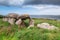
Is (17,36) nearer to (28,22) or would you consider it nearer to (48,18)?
(28,22)

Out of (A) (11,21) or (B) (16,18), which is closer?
(A) (11,21)

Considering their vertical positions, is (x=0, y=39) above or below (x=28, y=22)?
above

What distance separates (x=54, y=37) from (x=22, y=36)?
1.63 meters

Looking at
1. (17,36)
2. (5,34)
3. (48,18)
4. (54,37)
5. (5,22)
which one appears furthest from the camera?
(48,18)

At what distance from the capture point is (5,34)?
37.7 feet

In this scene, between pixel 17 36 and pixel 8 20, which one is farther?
pixel 8 20

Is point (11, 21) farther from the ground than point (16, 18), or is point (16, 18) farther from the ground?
point (16, 18)

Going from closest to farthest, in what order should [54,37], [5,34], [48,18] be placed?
[54,37] → [5,34] → [48,18]

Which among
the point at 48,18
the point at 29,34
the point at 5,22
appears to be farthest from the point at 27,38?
the point at 48,18

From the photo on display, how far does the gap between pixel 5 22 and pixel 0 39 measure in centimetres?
549

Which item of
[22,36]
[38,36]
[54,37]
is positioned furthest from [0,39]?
[54,37]

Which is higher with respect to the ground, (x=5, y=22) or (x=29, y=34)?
(x=29, y=34)

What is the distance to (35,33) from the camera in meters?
10.5

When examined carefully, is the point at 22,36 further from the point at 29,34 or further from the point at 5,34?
the point at 5,34
